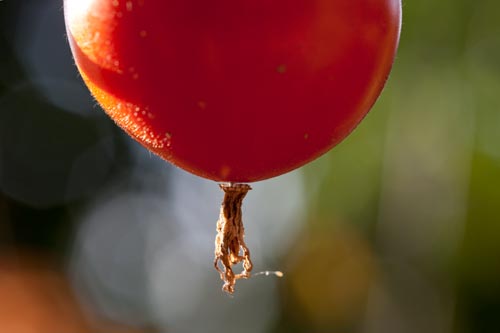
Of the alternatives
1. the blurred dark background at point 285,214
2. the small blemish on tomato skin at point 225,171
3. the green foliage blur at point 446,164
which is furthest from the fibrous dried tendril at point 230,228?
the green foliage blur at point 446,164

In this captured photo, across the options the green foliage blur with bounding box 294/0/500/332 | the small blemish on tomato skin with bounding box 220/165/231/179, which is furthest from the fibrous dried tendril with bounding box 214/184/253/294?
the green foliage blur with bounding box 294/0/500/332

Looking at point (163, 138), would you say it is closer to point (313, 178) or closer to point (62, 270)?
point (313, 178)

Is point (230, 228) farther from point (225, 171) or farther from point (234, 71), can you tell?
point (234, 71)

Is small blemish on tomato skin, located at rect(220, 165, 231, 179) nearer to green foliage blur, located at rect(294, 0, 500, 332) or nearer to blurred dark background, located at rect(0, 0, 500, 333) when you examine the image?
blurred dark background, located at rect(0, 0, 500, 333)

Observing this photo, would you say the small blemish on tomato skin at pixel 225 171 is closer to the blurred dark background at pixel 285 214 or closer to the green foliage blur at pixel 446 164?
the blurred dark background at pixel 285 214

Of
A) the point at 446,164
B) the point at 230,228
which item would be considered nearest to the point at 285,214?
the point at 446,164

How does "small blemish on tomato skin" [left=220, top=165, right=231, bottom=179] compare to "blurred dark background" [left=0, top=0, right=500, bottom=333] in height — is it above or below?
above
